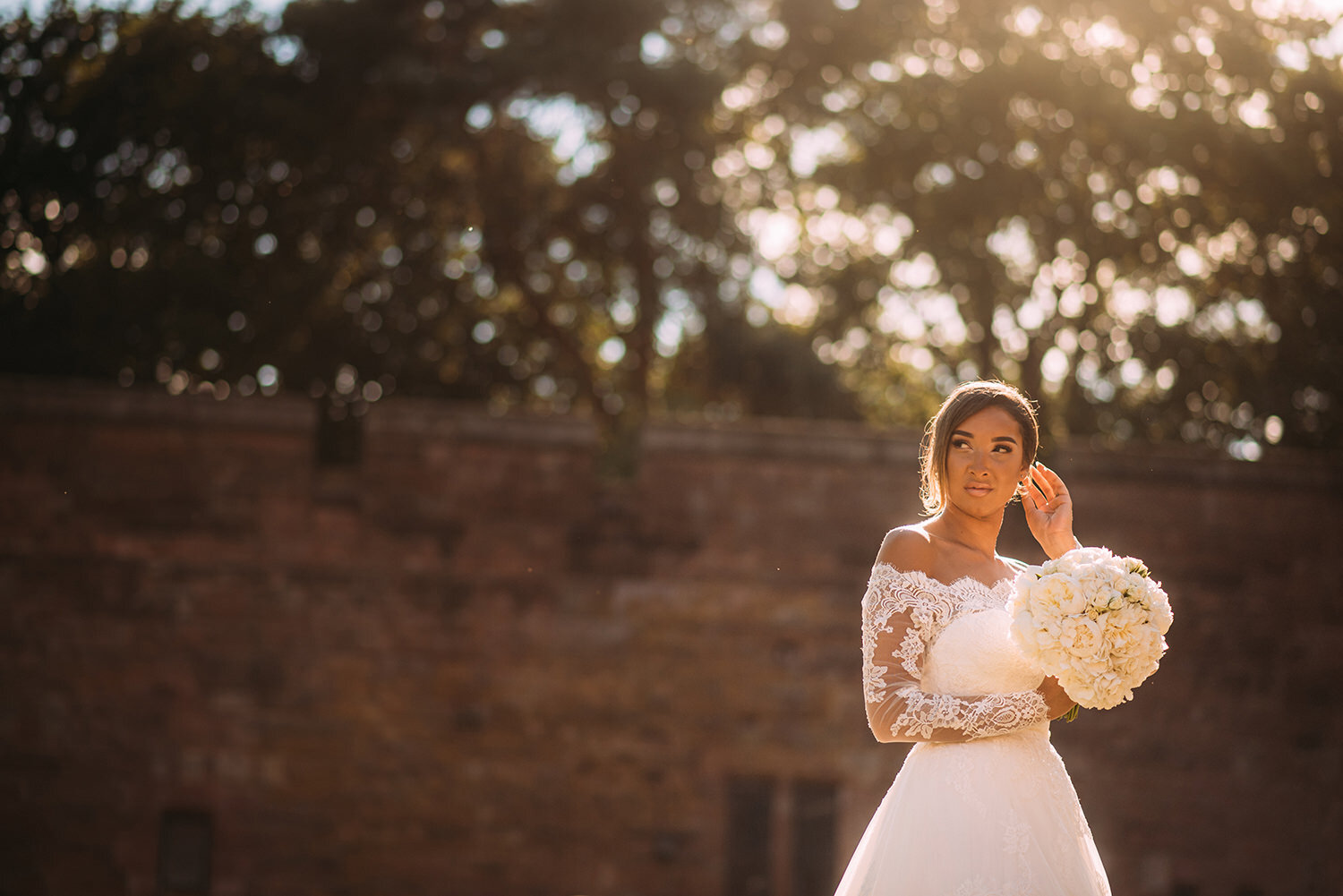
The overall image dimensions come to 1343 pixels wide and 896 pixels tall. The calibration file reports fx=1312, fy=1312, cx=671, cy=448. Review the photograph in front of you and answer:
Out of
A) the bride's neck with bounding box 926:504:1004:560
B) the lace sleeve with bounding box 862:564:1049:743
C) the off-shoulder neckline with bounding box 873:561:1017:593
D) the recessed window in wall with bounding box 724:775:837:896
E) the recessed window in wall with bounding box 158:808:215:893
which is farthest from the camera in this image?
the recessed window in wall with bounding box 724:775:837:896

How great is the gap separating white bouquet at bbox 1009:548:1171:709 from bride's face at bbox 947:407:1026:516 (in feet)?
1.02

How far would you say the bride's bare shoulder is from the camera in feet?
10.3

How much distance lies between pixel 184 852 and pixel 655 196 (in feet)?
27.2

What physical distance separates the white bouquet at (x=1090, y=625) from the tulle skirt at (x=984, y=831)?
1.15ft

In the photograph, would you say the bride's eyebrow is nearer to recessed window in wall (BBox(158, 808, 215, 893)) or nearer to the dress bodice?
the dress bodice

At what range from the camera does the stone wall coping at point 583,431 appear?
10203 millimetres

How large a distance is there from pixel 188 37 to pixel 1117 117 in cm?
959

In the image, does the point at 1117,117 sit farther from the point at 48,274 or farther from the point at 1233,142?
the point at 48,274

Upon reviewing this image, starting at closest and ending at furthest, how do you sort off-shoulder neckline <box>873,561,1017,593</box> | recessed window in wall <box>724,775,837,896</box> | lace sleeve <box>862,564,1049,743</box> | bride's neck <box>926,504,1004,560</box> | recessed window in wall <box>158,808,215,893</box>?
1. lace sleeve <box>862,564,1049,743</box>
2. off-shoulder neckline <box>873,561,1017,593</box>
3. bride's neck <box>926,504,1004,560</box>
4. recessed window in wall <box>158,808,215,893</box>
5. recessed window in wall <box>724,775,837,896</box>

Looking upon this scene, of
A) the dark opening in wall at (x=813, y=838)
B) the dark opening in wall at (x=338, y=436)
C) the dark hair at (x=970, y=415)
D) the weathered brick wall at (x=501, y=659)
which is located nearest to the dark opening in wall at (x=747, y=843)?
the weathered brick wall at (x=501, y=659)

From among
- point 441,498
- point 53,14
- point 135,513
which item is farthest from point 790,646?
point 53,14

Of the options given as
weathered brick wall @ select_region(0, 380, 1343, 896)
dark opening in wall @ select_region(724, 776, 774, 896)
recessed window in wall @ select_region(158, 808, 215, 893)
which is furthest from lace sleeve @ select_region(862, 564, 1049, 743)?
recessed window in wall @ select_region(158, 808, 215, 893)

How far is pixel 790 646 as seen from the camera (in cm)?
1034

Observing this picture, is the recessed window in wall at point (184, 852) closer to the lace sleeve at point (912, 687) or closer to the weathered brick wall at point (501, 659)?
the weathered brick wall at point (501, 659)
